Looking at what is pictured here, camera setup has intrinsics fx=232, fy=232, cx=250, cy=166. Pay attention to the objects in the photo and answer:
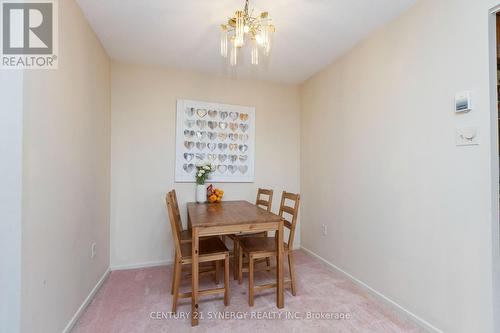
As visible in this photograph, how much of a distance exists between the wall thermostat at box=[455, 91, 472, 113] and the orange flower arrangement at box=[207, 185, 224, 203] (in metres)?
2.29

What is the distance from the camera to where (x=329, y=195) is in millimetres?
2764

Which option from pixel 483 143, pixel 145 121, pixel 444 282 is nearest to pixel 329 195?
pixel 444 282

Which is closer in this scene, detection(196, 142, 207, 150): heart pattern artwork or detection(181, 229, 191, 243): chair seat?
detection(181, 229, 191, 243): chair seat

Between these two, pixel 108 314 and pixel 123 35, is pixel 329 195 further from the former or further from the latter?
pixel 123 35

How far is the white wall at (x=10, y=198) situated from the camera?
1.11 metres

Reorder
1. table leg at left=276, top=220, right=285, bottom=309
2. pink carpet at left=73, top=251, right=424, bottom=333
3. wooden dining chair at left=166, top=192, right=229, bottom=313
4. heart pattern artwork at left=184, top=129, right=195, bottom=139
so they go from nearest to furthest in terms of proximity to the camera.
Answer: pink carpet at left=73, top=251, right=424, bottom=333
wooden dining chair at left=166, top=192, right=229, bottom=313
table leg at left=276, top=220, right=285, bottom=309
heart pattern artwork at left=184, top=129, right=195, bottom=139

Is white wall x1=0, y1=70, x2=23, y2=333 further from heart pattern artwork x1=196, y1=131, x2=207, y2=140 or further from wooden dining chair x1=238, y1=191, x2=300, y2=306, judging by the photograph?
heart pattern artwork x1=196, y1=131, x2=207, y2=140

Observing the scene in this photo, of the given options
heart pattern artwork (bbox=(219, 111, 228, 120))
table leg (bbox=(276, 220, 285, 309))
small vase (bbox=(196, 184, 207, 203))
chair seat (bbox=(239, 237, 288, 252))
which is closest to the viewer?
table leg (bbox=(276, 220, 285, 309))

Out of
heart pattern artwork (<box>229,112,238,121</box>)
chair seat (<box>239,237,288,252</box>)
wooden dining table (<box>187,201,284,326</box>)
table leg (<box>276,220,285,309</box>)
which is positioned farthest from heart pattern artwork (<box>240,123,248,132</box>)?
table leg (<box>276,220,285,309</box>)

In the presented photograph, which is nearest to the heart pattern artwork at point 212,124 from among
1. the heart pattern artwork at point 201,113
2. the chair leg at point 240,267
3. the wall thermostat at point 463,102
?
the heart pattern artwork at point 201,113

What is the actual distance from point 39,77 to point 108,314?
1752 mm

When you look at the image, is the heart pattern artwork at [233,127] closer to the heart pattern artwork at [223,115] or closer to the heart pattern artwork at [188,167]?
the heart pattern artwork at [223,115]

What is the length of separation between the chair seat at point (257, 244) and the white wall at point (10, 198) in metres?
1.46

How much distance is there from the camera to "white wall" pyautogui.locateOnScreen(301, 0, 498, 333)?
4.56 feet
